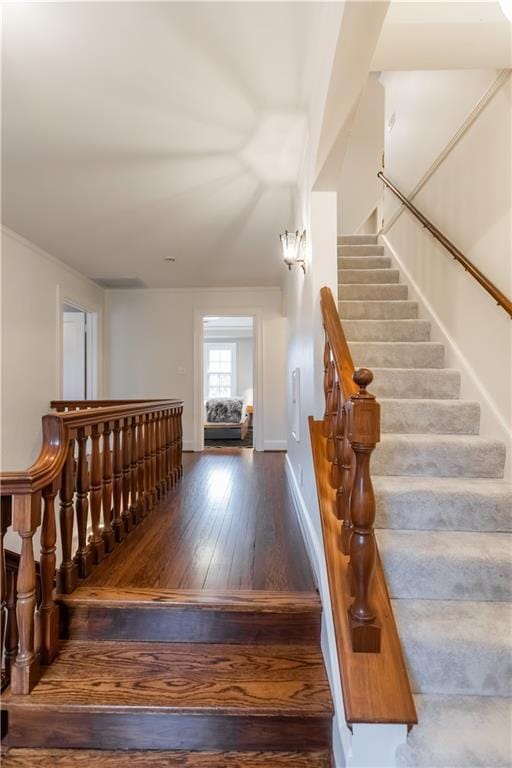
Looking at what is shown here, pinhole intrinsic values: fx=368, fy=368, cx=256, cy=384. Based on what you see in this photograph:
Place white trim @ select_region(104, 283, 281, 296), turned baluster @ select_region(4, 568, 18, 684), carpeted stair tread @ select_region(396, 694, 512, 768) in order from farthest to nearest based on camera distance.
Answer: white trim @ select_region(104, 283, 281, 296) < turned baluster @ select_region(4, 568, 18, 684) < carpeted stair tread @ select_region(396, 694, 512, 768)

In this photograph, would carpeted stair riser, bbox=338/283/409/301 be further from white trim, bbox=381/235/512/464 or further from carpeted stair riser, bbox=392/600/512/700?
carpeted stair riser, bbox=392/600/512/700

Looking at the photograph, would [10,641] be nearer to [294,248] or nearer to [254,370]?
[294,248]

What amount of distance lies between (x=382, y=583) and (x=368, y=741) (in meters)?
0.44

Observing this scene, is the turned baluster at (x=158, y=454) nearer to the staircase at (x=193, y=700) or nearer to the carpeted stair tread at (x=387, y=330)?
the staircase at (x=193, y=700)

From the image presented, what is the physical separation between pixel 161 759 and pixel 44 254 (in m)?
4.68

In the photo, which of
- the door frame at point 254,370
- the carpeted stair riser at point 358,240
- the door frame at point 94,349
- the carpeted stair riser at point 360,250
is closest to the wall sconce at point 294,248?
the carpeted stair riser at point 360,250

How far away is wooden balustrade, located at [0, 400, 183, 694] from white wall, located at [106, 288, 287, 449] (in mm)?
3251

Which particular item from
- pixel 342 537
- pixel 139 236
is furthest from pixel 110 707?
pixel 139 236

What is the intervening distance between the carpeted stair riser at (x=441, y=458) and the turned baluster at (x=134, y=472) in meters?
1.51

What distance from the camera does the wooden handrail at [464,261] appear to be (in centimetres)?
189

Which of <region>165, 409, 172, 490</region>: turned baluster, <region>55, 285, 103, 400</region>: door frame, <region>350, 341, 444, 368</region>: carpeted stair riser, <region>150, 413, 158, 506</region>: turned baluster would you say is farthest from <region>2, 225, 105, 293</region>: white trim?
<region>350, 341, 444, 368</region>: carpeted stair riser

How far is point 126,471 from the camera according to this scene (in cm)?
232

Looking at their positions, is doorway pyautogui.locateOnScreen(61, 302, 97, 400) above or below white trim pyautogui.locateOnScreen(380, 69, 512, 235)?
below

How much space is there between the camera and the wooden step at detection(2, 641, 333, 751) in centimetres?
130
